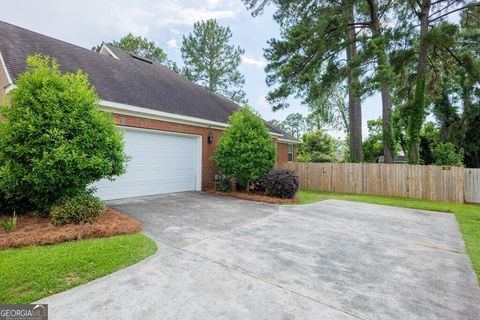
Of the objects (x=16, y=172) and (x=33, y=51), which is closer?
(x=16, y=172)

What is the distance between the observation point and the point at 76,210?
178 inches

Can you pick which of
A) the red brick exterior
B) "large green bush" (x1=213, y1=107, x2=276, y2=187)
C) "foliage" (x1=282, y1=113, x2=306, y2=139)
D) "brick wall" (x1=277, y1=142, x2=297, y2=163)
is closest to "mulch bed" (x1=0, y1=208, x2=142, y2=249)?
the red brick exterior

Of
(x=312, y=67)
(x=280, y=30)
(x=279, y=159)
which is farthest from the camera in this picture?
(x=279, y=159)

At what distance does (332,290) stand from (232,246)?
1.70 meters

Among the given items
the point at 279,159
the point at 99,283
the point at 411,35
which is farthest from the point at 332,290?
the point at 411,35

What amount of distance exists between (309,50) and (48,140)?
11436 mm

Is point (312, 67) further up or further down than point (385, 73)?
further up

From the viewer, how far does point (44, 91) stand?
4.56 meters

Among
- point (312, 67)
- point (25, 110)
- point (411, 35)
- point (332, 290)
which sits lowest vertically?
point (332, 290)

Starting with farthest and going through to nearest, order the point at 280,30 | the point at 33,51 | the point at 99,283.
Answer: the point at 280,30 → the point at 33,51 → the point at 99,283

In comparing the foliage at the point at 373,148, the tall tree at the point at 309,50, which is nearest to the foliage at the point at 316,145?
the foliage at the point at 373,148

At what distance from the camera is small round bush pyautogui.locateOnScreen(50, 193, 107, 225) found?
4.44 metres

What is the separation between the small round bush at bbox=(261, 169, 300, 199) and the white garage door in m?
2.86

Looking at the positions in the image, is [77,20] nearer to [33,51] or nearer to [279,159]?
[33,51]
